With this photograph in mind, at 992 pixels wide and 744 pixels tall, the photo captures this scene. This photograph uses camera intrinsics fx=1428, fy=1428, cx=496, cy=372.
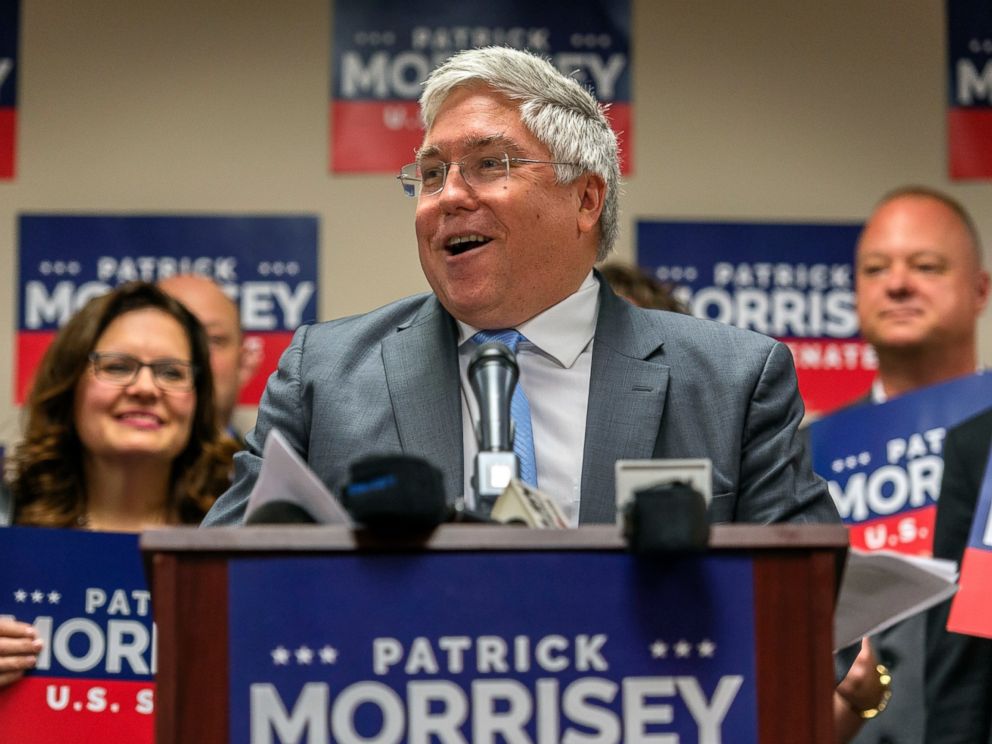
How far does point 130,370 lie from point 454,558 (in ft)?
7.26

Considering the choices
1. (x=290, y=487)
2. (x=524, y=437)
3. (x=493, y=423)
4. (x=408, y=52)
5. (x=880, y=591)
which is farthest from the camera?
(x=408, y=52)

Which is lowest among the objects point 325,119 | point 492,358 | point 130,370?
point 492,358

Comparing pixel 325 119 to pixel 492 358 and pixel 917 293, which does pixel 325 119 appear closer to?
pixel 917 293

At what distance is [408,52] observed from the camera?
482cm

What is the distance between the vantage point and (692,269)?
484cm

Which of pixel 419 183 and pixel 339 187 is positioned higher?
pixel 339 187

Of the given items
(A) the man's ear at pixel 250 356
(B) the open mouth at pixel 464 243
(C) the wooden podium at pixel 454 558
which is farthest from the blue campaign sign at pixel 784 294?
(C) the wooden podium at pixel 454 558

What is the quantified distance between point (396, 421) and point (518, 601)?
0.81 meters

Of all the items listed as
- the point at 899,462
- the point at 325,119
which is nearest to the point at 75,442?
the point at 325,119

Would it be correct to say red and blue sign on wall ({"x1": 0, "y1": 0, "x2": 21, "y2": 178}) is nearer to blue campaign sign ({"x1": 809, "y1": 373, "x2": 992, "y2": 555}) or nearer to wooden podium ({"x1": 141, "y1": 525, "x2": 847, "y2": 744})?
blue campaign sign ({"x1": 809, "y1": 373, "x2": 992, "y2": 555})

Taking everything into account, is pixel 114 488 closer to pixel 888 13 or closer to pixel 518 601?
pixel 518 601

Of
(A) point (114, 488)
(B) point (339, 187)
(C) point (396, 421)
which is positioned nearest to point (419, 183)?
(C) point (396, 421)

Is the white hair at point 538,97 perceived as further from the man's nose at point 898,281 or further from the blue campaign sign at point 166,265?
the blue campaign sign at point 166,265

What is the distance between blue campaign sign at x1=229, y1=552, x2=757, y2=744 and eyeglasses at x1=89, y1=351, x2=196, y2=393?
2.13 m
